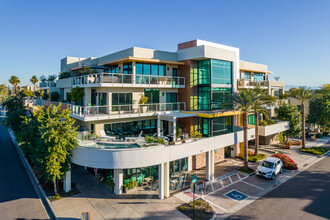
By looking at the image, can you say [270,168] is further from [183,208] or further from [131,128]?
[131,128]

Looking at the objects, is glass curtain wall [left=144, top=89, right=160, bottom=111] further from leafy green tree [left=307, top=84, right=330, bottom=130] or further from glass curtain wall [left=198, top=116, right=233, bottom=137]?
leafy green tree [left=307, top=84, right=330, bottom=130]

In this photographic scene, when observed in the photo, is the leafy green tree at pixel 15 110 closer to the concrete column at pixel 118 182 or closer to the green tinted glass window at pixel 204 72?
the concrete column at pixel 118 182

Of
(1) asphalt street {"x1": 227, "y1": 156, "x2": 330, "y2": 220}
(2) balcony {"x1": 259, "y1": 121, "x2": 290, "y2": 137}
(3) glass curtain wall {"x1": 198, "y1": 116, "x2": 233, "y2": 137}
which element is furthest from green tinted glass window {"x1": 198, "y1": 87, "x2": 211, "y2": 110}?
(1) asphalt street {"x1": 227, "y1": 156, "x2": 330, "y2": 220}

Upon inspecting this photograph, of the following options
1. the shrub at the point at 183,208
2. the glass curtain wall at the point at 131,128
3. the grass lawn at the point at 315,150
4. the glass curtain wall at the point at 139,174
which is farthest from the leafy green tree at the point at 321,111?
the shrub at the point at 183,208

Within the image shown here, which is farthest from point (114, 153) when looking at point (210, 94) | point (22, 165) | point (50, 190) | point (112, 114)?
point (22, 165)

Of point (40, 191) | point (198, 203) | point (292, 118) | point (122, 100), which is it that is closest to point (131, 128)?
point (122, 100)
